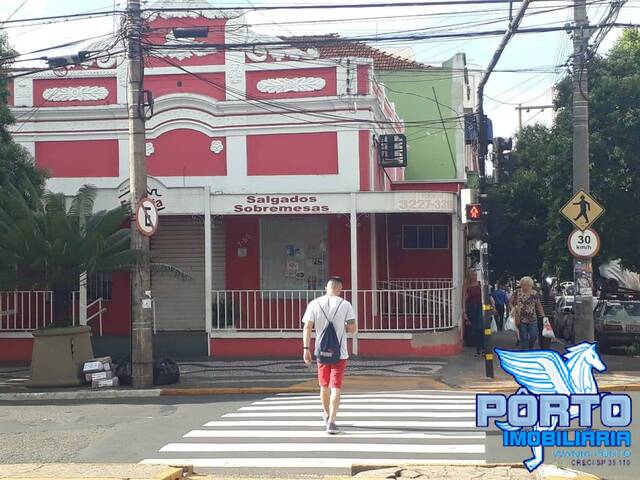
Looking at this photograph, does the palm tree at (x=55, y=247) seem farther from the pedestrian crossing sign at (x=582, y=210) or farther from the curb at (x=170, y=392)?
the pedestrian crossing sign at (x=582, y=210)

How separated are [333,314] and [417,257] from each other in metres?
11.8

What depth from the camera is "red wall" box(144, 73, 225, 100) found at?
766 inches

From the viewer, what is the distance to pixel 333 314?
29.9 feet

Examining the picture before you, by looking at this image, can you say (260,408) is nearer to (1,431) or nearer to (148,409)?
(148,409)

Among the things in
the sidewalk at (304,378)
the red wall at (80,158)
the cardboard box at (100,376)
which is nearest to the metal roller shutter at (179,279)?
the red wall at (80,158)

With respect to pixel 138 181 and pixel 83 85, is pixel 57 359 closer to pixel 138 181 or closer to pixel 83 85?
pixel 138 181

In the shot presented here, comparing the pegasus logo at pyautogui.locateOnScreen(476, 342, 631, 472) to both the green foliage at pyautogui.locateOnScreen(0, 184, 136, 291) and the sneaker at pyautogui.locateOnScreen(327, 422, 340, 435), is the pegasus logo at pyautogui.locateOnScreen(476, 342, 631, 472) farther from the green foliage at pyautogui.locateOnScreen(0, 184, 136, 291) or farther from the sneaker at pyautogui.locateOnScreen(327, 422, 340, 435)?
the green foliage at pyautogui.locateOnScreen(0, 184, 136, 291)

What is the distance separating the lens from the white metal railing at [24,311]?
17875 mm

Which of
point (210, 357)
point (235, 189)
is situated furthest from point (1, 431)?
point (235, 189)

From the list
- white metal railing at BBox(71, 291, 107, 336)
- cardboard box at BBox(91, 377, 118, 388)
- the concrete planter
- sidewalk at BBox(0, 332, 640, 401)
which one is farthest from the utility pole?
white metal railing at BBox(71, 291, 107, 336)

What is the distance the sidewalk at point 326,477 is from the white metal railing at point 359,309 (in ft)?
31.9

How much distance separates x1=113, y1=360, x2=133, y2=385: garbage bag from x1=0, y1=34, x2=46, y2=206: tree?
154 inches

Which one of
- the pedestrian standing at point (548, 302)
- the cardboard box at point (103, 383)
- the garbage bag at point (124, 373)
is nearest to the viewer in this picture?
the cardboard box at point (103, 383)

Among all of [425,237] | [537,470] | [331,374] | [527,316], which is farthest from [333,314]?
[425,237]
